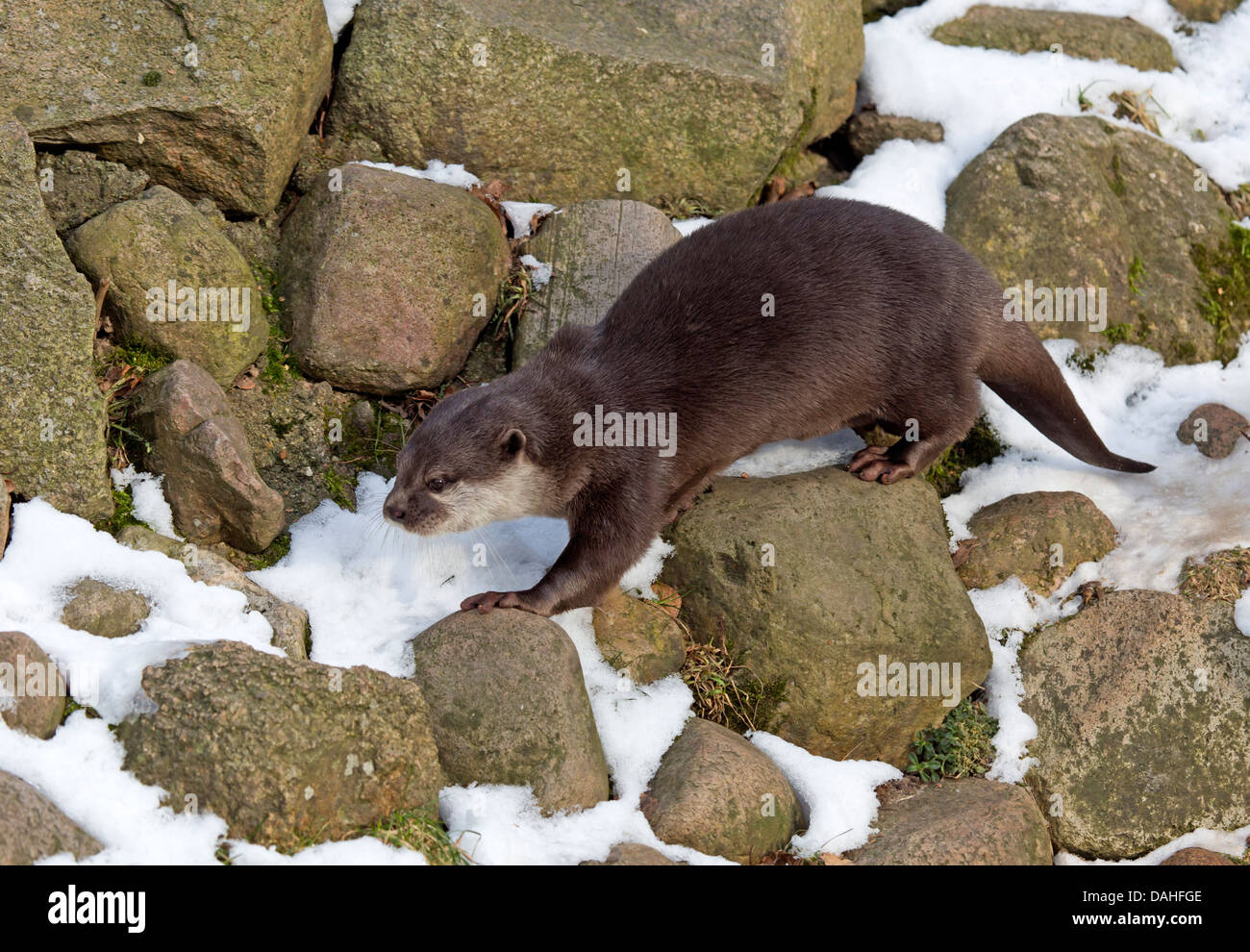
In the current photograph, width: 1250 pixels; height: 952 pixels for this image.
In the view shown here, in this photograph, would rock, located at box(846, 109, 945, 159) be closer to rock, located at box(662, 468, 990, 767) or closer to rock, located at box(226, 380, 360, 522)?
rock, located at box(662, 468, 990, 767)

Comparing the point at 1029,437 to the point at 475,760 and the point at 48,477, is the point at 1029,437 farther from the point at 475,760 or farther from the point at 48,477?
the point at 48,477

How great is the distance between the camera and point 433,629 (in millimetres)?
3213

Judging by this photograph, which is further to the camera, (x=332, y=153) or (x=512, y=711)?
(x=332, y=153)

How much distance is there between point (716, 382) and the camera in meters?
3.53

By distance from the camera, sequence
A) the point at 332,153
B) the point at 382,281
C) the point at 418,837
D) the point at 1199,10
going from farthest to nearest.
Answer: the point at 1199,10
the point at 332,153
the point at 382,281
the point at 418,837

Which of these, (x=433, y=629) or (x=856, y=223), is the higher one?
(x=856, y=223)

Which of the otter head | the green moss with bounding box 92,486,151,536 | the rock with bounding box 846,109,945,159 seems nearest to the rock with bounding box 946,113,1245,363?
the rock with bounding box 846,109,945,159

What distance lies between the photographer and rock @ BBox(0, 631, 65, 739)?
8.41 ft

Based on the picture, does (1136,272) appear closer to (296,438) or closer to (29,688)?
(296,438)

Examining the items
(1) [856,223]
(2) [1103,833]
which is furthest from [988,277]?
(2) [1103,833]

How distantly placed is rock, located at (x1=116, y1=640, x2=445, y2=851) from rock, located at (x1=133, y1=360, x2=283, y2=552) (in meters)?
0.71

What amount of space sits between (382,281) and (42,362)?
3.78ft

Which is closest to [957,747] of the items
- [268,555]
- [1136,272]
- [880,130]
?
[268,555]

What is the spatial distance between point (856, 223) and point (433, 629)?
6.31 feet
